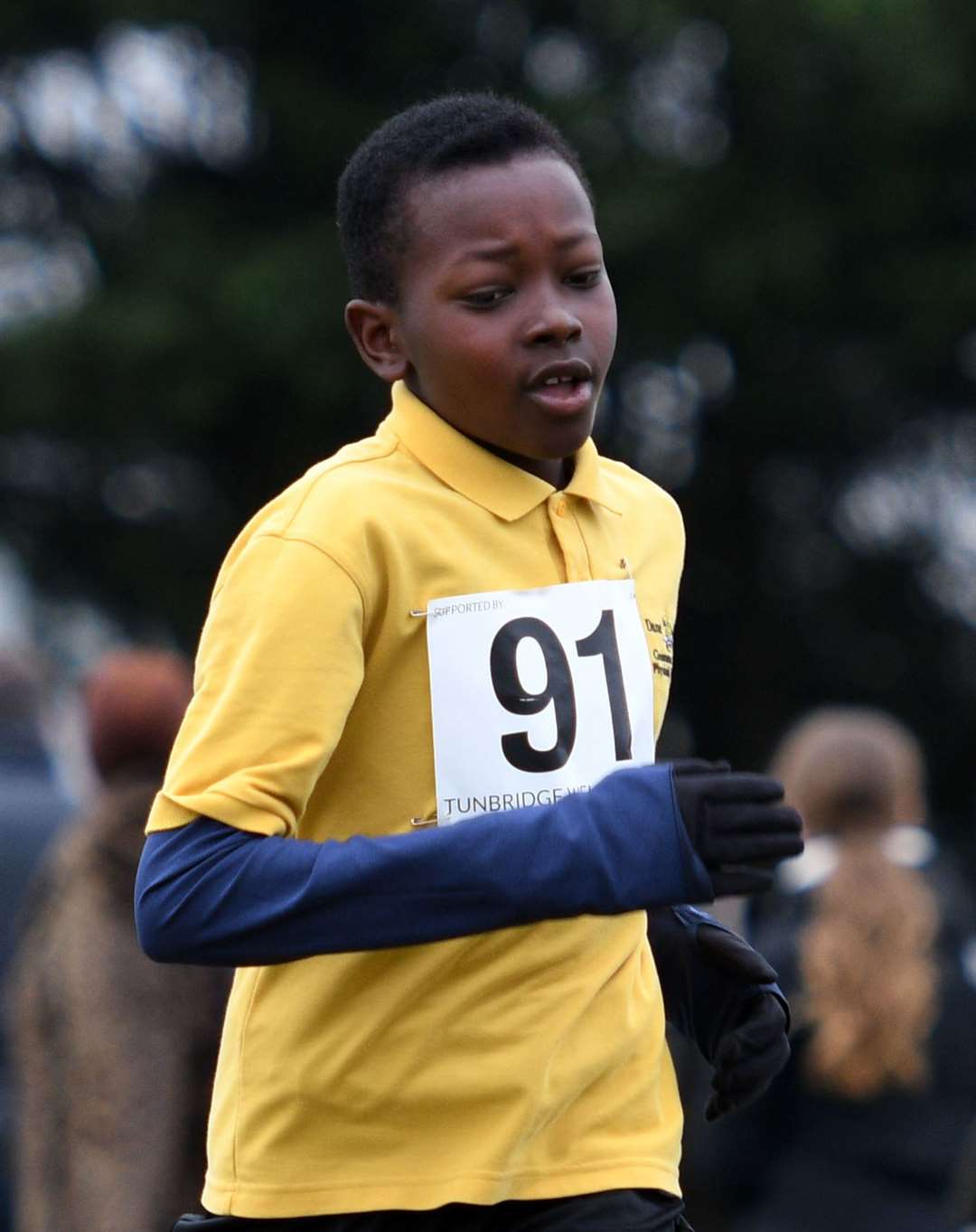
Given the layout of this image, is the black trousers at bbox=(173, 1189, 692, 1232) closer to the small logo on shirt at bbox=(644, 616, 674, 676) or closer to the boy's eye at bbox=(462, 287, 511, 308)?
the small logo on shirt at bbox=(644, 616, 674, 676)

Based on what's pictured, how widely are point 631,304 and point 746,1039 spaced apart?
35.6 ft

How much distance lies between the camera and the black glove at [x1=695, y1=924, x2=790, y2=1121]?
249 cm

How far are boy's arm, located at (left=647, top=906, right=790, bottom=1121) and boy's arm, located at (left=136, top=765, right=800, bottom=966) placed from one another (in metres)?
0.38

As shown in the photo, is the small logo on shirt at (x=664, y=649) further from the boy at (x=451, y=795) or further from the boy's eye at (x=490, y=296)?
the boy's eye at (x=490, y=296)

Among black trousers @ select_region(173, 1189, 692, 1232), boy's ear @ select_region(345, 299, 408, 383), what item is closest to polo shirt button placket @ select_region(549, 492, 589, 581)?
boy's ear @ select_region(345, 299, 408, 383)

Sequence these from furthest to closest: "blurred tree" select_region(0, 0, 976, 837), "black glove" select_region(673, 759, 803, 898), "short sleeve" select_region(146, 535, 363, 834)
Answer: "blurred tree" select_region(0, 0, 976, 837), "short sleeve" select_region(146, 535, 363, 834), "black glove" select_region(673, 759, 803, 898)

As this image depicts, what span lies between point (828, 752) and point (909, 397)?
907 centimetres

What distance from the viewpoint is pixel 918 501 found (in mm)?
14578

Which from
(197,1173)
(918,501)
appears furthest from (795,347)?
(197,1173)

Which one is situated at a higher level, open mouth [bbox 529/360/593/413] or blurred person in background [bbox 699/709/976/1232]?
open mouth [bbox 529/360/593/413]

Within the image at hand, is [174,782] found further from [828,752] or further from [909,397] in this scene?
[909,397]

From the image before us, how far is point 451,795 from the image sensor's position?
2391 mm

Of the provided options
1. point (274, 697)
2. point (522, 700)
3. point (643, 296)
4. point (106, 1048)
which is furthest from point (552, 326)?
point (643, 296)

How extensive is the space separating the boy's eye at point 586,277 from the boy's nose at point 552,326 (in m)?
0.05
